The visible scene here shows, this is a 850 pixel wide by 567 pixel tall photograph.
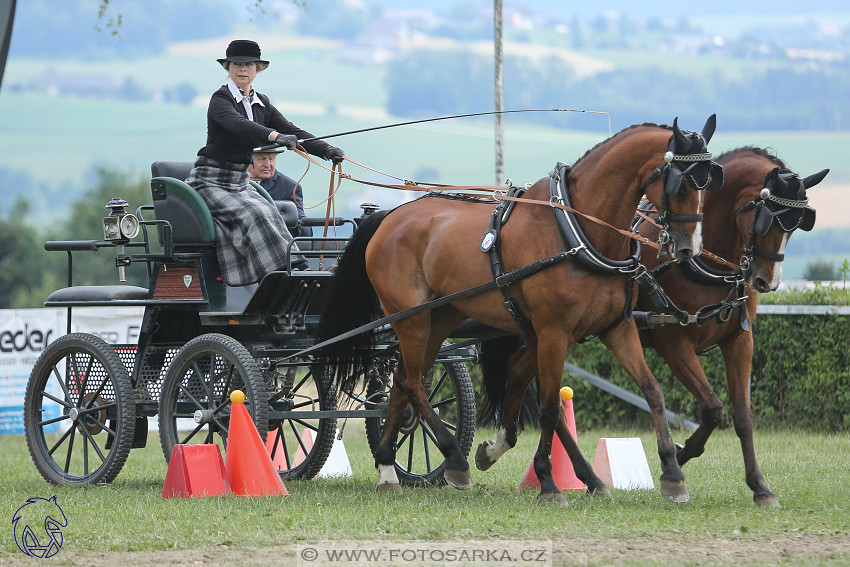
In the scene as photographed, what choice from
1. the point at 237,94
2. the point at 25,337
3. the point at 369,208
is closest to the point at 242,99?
the point at 237,94

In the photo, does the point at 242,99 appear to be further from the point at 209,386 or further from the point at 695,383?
the point at 695,383

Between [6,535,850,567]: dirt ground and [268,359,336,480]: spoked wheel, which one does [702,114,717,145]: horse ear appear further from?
[268,359,336,480]: spoked wheel

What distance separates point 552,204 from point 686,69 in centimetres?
9659

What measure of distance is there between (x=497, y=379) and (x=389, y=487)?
1.04 meters

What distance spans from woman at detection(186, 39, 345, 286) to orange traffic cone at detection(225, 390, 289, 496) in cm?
113

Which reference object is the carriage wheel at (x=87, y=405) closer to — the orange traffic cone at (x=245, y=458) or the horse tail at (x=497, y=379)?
the orange traffic cone at (x=245, y=458)

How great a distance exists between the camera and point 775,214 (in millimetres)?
6156

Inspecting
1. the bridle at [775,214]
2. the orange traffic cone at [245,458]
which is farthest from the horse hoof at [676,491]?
the orange traffic cone at [245,458]

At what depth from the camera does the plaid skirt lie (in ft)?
24.2

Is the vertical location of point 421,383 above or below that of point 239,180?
below

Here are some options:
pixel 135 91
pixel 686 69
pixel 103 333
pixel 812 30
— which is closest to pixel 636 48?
pixel 686 69

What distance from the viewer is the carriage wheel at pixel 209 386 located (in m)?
6.80

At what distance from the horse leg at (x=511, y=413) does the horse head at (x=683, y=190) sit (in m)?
1.53

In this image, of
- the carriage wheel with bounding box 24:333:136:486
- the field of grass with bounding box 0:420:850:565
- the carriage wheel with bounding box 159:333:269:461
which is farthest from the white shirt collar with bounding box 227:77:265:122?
the field of grass with bounding box 0:420:850:565
